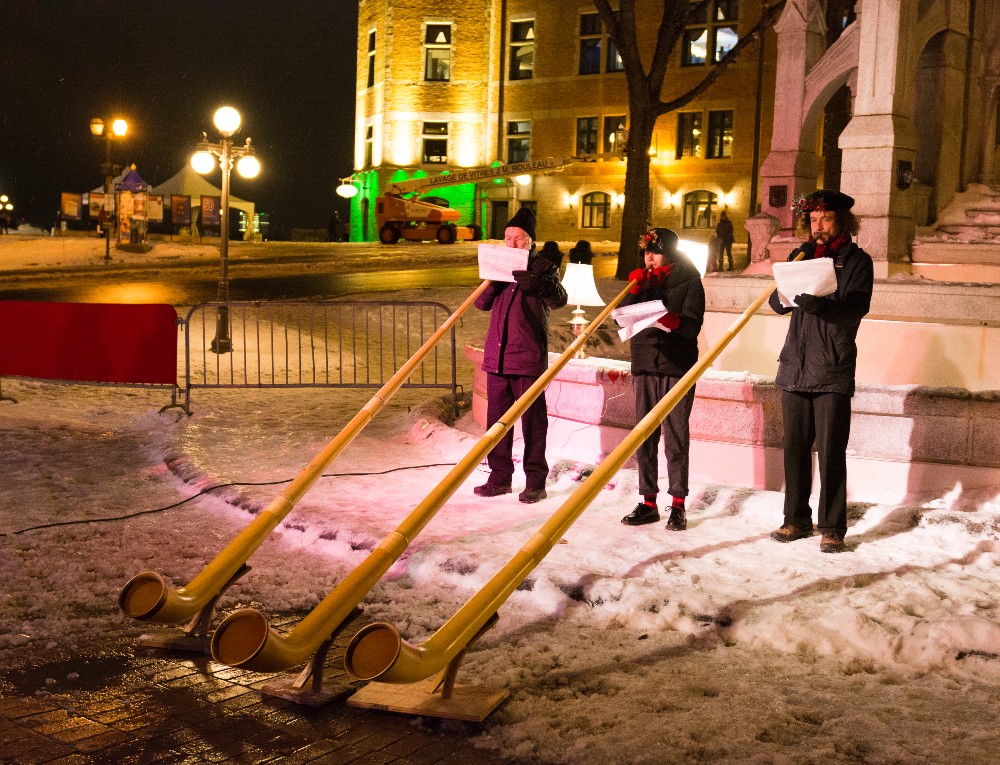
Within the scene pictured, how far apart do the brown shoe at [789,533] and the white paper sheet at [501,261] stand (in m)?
2.39

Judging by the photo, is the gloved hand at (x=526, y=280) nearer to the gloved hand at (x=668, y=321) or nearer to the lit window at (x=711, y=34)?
the gloved hand at (x=668, y=321)

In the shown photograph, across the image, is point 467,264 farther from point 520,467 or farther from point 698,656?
point 698,656

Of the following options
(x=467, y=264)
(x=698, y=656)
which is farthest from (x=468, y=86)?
(x=698, y=656)

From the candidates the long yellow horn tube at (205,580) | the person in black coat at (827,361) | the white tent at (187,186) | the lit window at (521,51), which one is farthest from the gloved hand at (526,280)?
the lit window at (521,51)

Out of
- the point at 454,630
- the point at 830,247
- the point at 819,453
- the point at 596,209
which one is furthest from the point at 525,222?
the point at 596,209

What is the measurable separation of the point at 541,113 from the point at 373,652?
4537 cm

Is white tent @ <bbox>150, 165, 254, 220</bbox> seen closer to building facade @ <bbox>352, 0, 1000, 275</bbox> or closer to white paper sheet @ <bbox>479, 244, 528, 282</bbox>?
building facade @ <bbox>352, 0, 1000, 275</bbox>

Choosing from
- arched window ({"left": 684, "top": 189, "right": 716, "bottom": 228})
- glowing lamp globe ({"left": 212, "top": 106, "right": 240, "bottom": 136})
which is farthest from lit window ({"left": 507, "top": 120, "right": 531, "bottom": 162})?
glowing lamp globe ({"left": 212, "top": 106, "right": 240, "bottom": 136})

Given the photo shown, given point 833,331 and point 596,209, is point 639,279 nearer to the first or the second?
point 833,331

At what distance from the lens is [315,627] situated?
14.1 ft

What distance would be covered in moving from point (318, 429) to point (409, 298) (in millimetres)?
8979

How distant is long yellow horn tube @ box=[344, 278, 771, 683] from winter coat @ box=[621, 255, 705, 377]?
2.16 meters

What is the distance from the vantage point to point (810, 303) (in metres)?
6.29

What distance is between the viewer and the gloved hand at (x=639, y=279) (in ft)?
23.6
